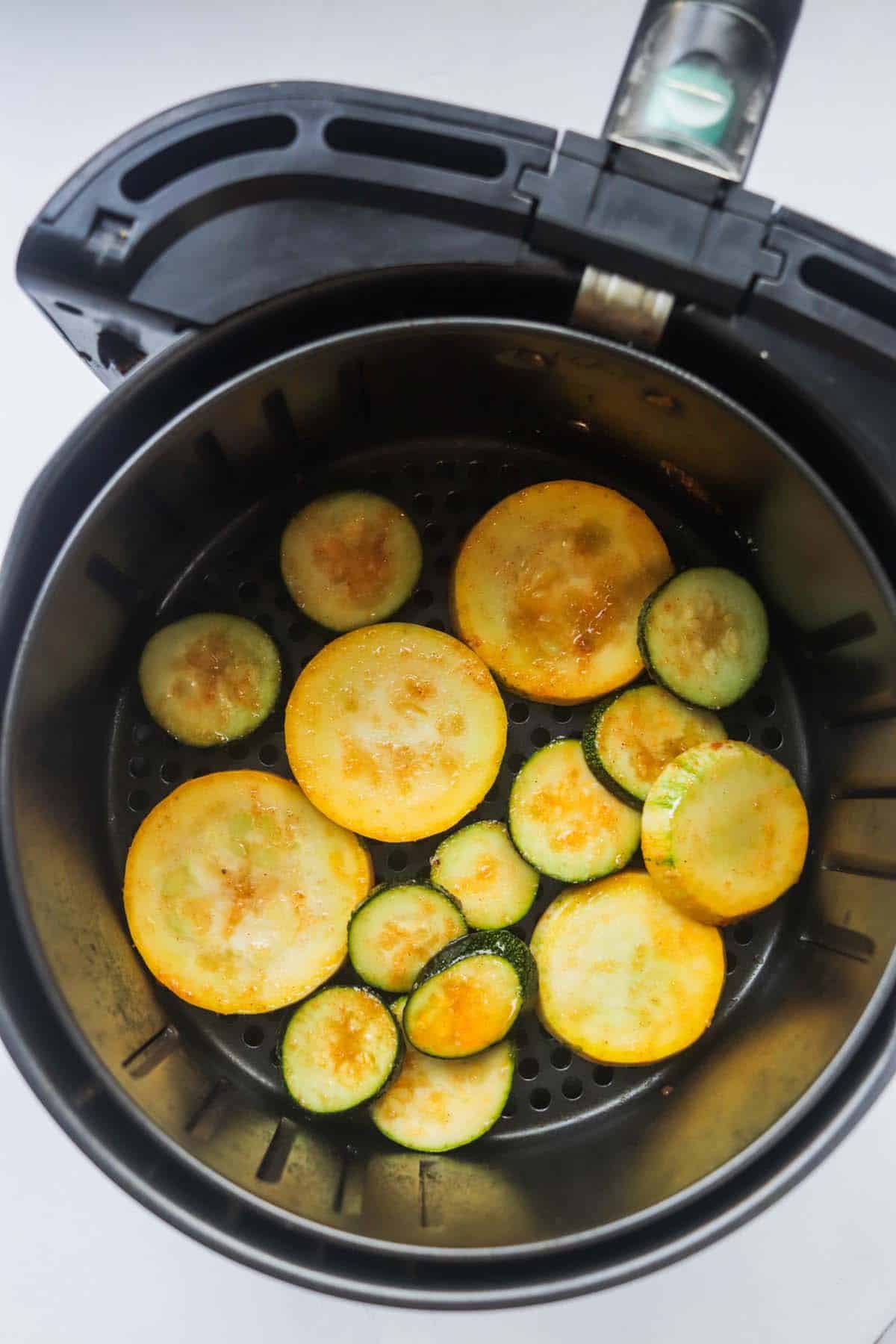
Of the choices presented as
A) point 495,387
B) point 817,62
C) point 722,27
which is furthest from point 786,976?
point 817,62

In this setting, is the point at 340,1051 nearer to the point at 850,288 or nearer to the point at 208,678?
the point at 208,678

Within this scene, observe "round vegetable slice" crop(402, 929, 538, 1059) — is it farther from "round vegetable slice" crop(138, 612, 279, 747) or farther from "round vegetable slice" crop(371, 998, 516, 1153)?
"round vegetable slice" crop(138, 612, 279, 747)

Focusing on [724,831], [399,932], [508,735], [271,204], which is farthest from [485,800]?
[271,204]

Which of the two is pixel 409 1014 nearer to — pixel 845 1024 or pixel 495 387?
pixel 845 1024

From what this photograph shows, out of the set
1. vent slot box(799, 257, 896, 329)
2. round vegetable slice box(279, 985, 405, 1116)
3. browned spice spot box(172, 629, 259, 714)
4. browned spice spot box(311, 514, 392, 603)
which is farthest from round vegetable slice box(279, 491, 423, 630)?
vent slot box(799, 257, 896, 329)

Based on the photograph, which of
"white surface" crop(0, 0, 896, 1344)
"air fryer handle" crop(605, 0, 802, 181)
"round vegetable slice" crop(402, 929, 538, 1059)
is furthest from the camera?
"white surface" crop(0, 0, 896, 1344)

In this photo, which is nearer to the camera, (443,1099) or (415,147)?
(415,147)

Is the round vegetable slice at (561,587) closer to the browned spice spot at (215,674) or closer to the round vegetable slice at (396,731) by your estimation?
the round vegetable slice at (396,731)
